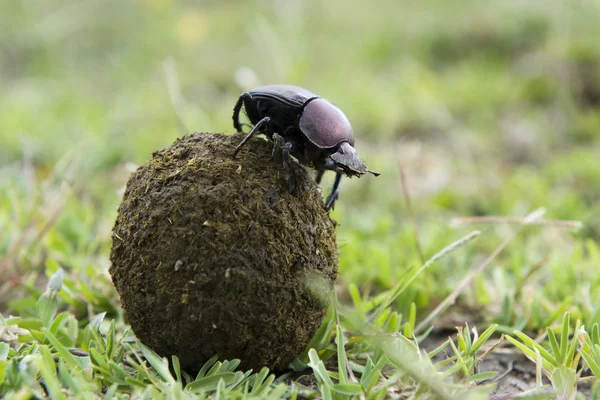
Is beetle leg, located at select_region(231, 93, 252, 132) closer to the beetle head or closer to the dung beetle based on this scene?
the dung beetle

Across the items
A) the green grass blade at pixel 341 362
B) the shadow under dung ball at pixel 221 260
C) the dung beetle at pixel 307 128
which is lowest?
the green grass blade at pixel 341 362

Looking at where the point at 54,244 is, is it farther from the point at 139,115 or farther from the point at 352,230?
the point at 139,115

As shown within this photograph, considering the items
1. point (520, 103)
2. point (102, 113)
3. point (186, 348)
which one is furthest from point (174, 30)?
point (186, 348)

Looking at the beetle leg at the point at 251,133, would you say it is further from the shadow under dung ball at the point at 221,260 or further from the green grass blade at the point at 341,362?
the green grass blade at the point at 341,362

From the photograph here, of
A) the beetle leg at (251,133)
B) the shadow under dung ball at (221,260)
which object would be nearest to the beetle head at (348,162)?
the shadow under dung ball at (221,260)

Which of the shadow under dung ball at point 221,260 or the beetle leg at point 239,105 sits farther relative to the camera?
the beetle leg at point 239,105

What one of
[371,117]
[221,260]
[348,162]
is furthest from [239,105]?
[371,117]

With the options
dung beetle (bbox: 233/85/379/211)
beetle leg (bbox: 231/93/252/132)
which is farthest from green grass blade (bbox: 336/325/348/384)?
beetle leg (bbox: 231/93/252/132)
